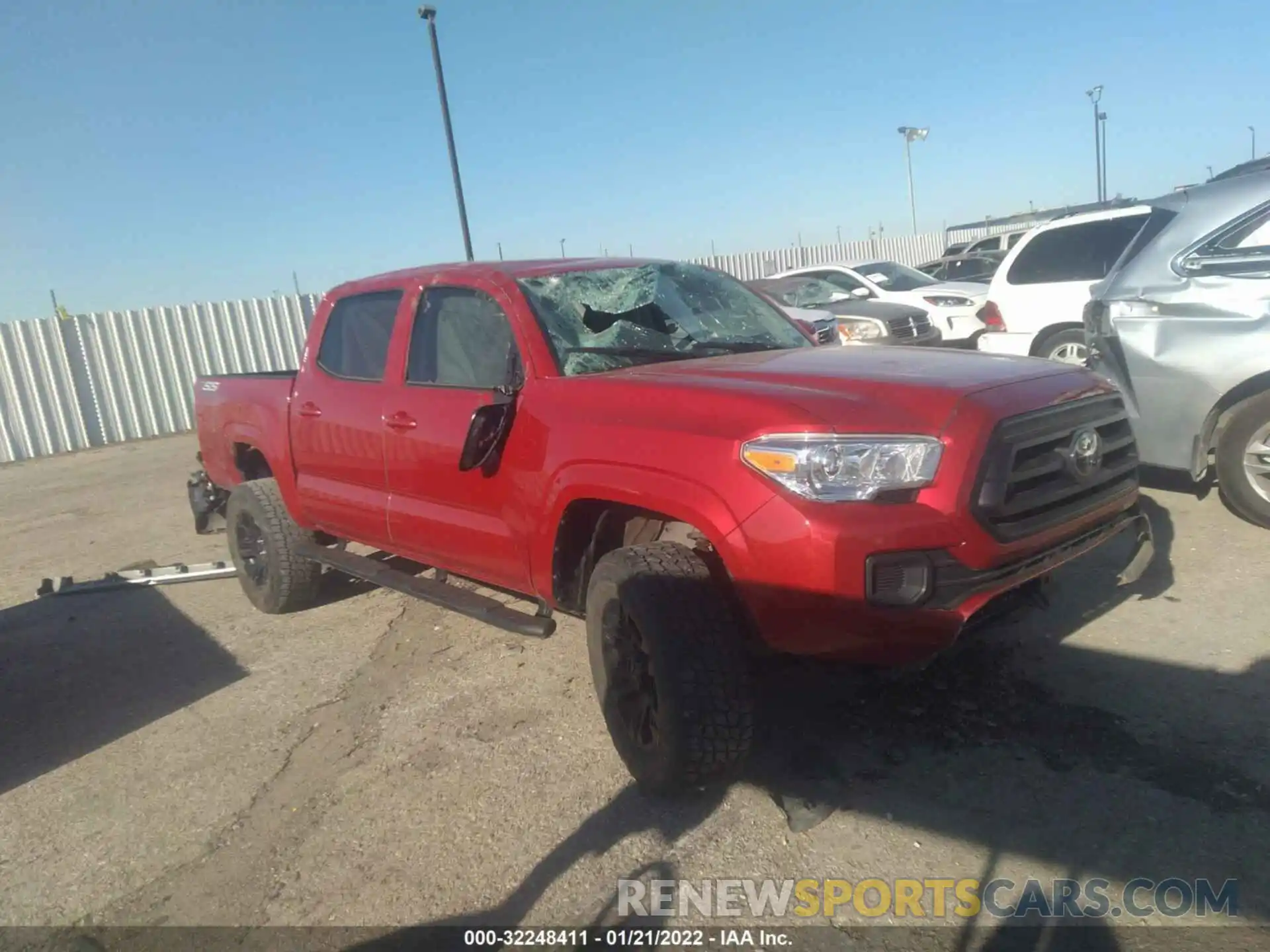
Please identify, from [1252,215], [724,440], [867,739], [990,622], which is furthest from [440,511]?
[1252,215]

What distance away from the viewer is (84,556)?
7531 millimetres

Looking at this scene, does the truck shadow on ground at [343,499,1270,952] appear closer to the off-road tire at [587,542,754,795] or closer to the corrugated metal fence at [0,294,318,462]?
the off-road tire at [587,542,754,795]

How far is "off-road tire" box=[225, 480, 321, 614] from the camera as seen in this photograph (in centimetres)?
518

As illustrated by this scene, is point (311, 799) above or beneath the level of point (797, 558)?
beneath

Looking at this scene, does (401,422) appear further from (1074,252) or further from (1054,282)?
(1074,252)

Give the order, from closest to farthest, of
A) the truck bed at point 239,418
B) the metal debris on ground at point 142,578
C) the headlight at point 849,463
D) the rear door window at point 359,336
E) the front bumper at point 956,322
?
the headlight at point 849,463 → the rear door window at point 359,336 → the truck bed at point 239,418 → the metal debris on ground at point 142,578 → the front bumper at point 956,322

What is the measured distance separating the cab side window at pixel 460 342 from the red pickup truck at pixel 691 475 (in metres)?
0.01

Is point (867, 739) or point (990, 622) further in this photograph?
point (867, 739)

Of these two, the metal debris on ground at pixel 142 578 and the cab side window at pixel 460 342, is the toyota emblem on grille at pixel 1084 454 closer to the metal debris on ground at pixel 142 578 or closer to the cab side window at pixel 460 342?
the cab side window at pixel 460 342

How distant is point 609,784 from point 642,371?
149 cm

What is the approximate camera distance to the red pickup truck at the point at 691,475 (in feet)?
8.77

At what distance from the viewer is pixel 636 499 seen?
119 inches

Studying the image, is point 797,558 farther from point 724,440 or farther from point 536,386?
point 536,386

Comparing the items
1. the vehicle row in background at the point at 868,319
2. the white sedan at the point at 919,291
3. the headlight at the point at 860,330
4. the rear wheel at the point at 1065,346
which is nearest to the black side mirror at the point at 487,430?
the rear wheel at the point at 1065,346
